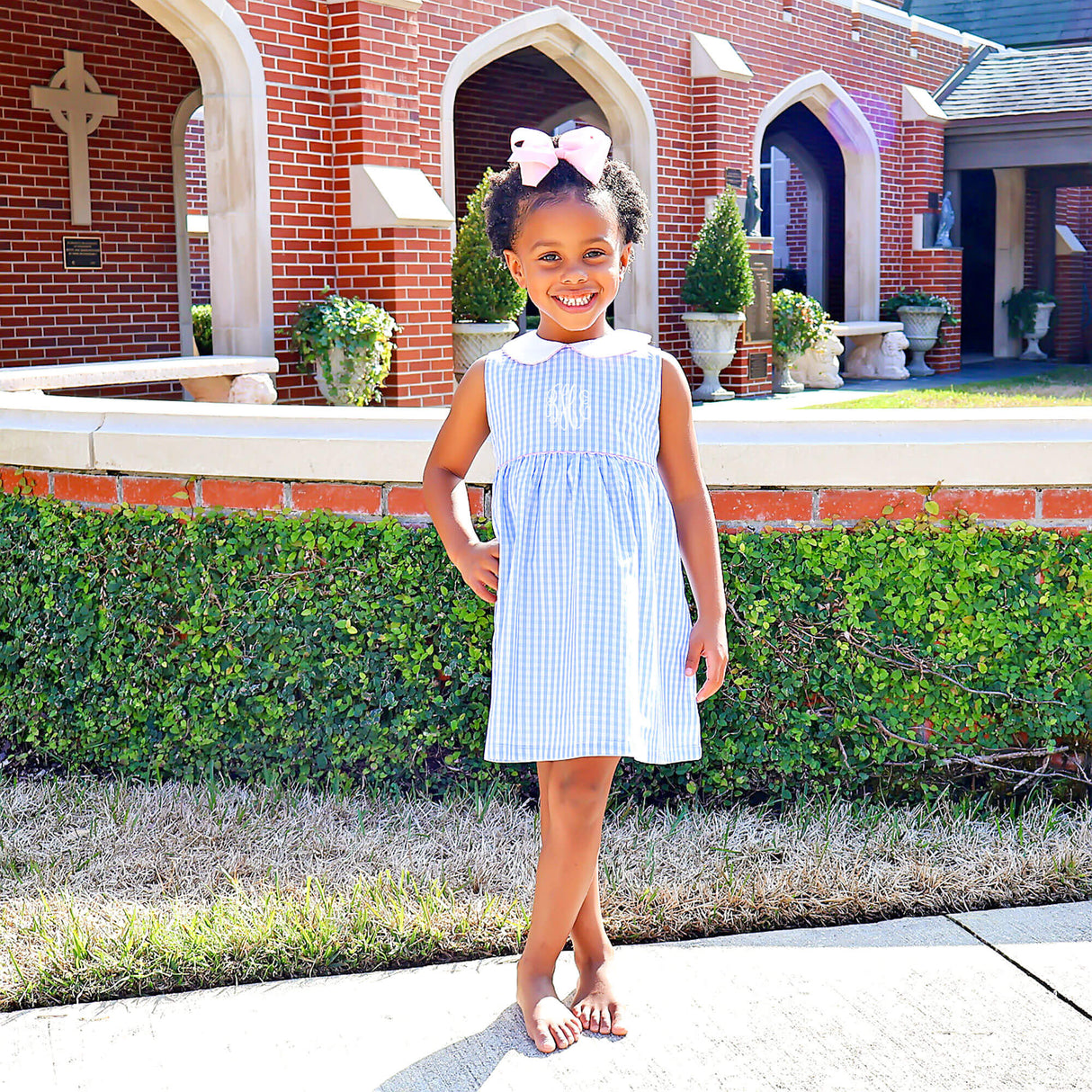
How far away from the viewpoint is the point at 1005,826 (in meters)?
3.26

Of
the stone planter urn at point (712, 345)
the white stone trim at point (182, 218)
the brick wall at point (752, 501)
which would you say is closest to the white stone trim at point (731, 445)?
A: the brick wall at point (752, 501)

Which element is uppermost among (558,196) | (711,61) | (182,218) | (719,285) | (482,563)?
(711,61)

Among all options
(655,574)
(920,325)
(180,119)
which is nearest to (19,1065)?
(655,574)

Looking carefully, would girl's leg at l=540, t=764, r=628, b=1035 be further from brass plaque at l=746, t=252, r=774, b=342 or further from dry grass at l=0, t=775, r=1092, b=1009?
brass plaque at l=746, t=252, r=774, b=342

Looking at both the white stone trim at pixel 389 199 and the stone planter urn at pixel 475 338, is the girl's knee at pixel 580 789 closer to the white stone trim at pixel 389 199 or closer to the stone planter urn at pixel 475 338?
the white stone trim at pixel 389 199

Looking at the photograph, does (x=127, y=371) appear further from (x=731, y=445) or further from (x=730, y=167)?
(x=730, y=167)

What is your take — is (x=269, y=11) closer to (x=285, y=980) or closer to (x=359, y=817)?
(x=359, y=817)

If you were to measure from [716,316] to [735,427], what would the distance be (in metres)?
9.31

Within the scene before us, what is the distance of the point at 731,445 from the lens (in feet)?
10.8

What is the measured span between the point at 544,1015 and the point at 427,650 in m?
1.21

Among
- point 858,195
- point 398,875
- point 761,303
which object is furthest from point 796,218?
point 398,875

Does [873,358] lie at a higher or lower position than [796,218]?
lower

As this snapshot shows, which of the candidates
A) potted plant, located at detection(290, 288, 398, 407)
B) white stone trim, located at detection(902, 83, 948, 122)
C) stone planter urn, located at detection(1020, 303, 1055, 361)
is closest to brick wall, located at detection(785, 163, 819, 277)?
stone planter urn, located at detection(1020, 303, 1055, 361)

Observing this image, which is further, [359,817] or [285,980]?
[359,817]
